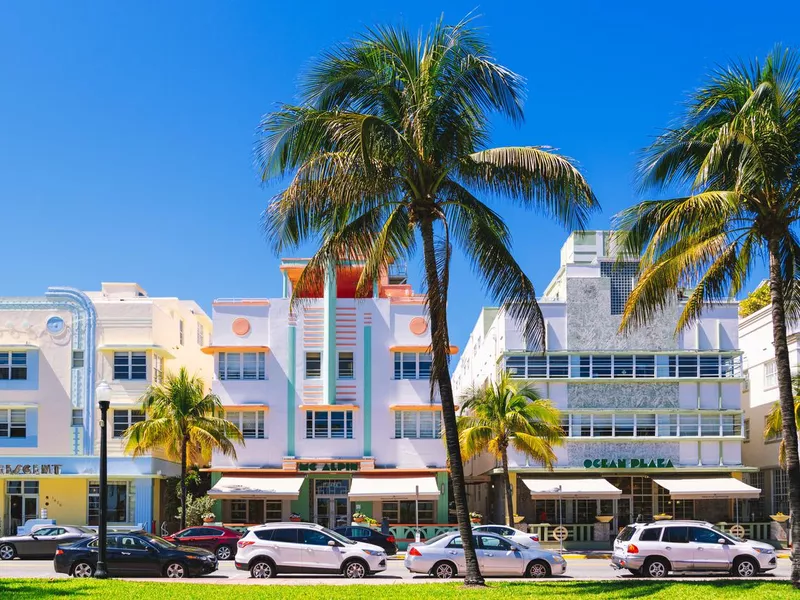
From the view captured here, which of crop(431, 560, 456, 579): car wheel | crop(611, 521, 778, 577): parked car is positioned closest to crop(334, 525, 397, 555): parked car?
crop(431, 560, 456, 579): car wheel

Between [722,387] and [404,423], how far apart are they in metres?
14.9

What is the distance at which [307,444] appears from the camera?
48375 mm

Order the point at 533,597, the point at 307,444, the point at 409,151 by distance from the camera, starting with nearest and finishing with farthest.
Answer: the point at 533,597, the point at 409,151, the point at 307,444

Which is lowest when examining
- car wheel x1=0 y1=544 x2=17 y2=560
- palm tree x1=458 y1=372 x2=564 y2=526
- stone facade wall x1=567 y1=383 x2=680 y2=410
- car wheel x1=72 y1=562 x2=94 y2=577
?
car wheel x1=0 y1=544 x2=17 y2=560

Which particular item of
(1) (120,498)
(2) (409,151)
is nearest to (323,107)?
(2) (409,151)

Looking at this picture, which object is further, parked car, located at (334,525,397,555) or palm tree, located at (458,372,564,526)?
palm tree, located at (458,372,564,526)

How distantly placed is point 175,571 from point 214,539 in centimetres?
915

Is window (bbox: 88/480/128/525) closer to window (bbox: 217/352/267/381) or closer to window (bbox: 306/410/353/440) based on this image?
window (bbox: 217/352/267/381)

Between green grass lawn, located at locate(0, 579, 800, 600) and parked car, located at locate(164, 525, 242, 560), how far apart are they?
1285 centimetres

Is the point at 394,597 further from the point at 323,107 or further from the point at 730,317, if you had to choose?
the point at 730,317

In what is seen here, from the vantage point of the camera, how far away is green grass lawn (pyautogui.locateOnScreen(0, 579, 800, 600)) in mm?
20812

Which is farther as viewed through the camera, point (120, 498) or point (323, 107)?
point (120, 498)

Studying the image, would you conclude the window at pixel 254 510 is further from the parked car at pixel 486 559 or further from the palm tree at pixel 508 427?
the parked car at pixel 486 559

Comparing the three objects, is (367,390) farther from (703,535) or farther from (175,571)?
(703,535)
